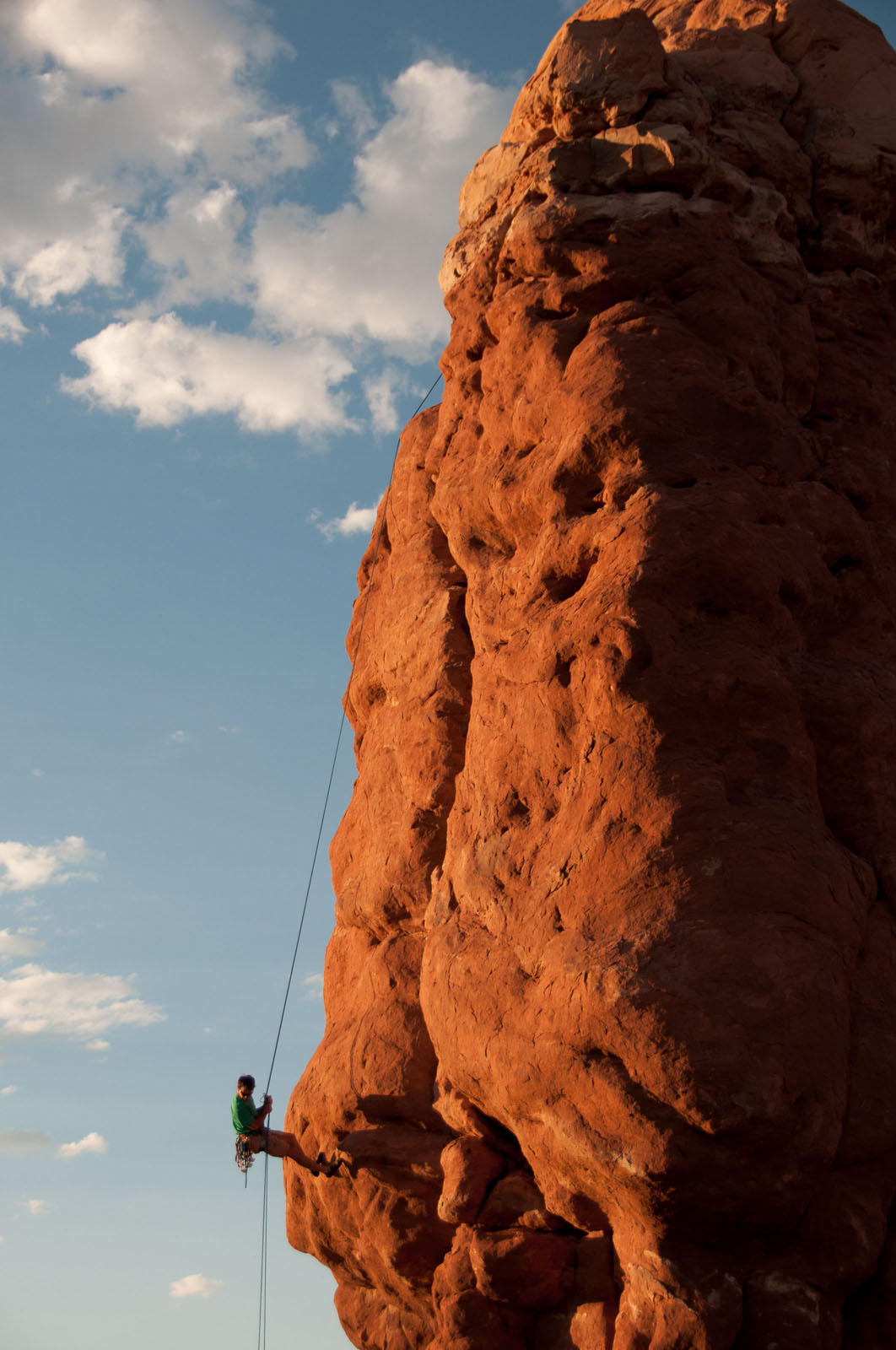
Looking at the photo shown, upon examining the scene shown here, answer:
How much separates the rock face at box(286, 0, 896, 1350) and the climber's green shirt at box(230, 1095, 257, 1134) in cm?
52

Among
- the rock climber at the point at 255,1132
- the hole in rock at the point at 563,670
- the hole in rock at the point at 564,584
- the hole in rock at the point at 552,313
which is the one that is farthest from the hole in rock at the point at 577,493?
the rock climber at the point at 255,1132

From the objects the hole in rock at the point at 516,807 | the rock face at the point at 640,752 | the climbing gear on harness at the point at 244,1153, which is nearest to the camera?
the rock face at the point at 640,752

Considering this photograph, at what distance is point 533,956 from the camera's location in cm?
848

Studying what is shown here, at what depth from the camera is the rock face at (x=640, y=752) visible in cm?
758

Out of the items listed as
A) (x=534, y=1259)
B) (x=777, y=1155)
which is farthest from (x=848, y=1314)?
(x=534, y=1259)

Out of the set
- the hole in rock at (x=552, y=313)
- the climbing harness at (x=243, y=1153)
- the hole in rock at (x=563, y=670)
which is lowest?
the climbing harness at (x=243, y=1153)

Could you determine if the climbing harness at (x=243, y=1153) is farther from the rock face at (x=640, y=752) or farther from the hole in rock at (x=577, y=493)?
the hole in rock at (x=577, y=493)

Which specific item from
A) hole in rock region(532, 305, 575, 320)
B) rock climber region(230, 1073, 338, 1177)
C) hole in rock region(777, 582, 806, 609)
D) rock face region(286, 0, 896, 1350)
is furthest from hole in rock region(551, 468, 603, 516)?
rock climber region(230, 1073, 338, 1177)

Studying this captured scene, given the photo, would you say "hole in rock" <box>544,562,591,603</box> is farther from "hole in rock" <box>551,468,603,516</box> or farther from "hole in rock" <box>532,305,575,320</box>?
"hole in rock" <box>532,305,575,320</box>

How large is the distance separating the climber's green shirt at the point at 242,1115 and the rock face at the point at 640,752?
1.70 ft

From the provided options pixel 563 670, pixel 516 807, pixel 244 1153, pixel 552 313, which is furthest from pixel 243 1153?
pixel 552 313

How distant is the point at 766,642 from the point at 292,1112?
5.97m

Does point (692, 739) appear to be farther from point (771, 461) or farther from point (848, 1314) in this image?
point (848, 1314)

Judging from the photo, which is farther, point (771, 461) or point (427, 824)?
point (427, 824)
